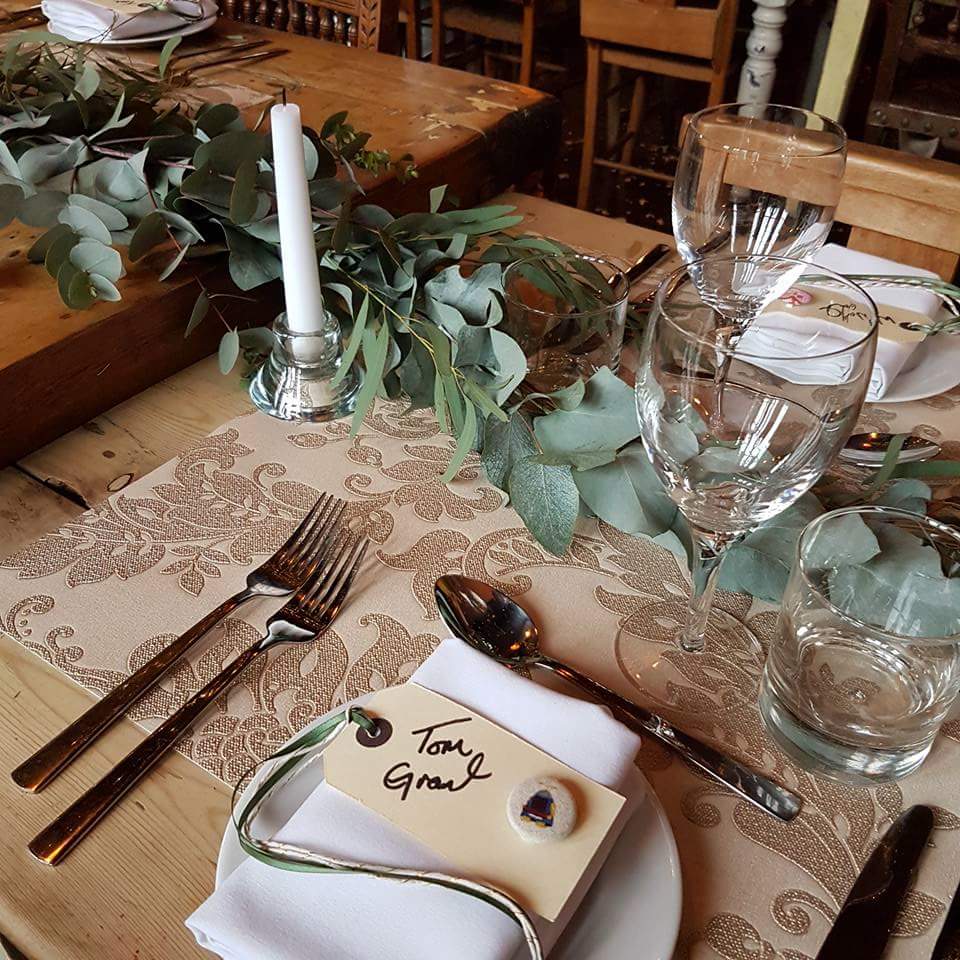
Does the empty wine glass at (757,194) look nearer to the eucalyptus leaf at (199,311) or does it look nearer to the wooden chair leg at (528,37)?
the eucalyptus leaf at (199,311)

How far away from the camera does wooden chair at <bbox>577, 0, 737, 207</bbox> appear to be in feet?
7.43

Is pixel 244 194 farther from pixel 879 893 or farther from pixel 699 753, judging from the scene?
pixel 879 893

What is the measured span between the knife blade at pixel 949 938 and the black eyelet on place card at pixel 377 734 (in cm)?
27

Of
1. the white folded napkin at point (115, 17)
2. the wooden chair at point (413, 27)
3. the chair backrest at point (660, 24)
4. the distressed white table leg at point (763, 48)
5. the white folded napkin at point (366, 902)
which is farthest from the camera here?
the wooden chair at point (413, 27)

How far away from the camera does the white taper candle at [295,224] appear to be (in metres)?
0.65

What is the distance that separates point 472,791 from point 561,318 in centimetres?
35

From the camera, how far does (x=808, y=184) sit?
0.70 m

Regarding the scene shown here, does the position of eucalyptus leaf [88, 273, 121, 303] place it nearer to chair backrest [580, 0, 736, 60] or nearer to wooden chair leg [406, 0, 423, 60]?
chair backrest [580, 0, 736, 60]

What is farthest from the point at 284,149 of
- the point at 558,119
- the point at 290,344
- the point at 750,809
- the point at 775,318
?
the point at 558,119

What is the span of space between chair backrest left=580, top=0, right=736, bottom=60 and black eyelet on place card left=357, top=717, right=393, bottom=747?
2.24m

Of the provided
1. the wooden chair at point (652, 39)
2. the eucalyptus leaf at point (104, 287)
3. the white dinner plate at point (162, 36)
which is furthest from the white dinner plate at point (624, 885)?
the wooden chair at point (652, 39)

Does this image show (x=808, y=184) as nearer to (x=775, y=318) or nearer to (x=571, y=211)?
(x=775, y=318)

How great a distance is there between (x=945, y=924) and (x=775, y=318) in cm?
47

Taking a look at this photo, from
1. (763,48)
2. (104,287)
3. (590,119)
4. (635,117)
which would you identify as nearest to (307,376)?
(104,287)
